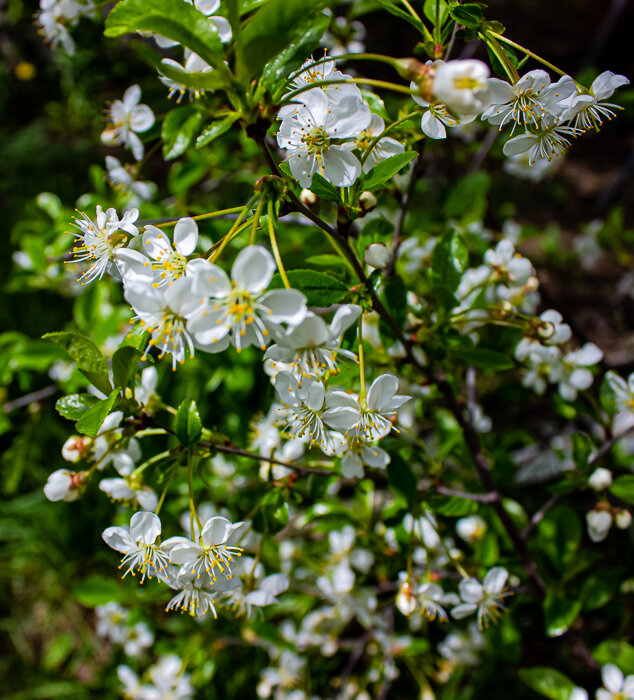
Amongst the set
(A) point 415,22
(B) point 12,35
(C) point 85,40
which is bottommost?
(B) point 12,35

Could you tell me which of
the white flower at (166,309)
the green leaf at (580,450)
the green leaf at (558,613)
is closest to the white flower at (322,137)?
the white flower at (166,309)

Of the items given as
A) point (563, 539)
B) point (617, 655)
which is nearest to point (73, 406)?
point (563, 539)

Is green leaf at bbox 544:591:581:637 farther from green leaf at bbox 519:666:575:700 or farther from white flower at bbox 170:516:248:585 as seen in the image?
white flower at bbox 170:516:248:585

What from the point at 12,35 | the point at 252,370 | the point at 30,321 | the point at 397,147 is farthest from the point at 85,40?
the point at 12,35

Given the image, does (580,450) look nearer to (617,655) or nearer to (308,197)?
(617,655)

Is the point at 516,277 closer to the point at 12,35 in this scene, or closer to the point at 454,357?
the point at 454,357
